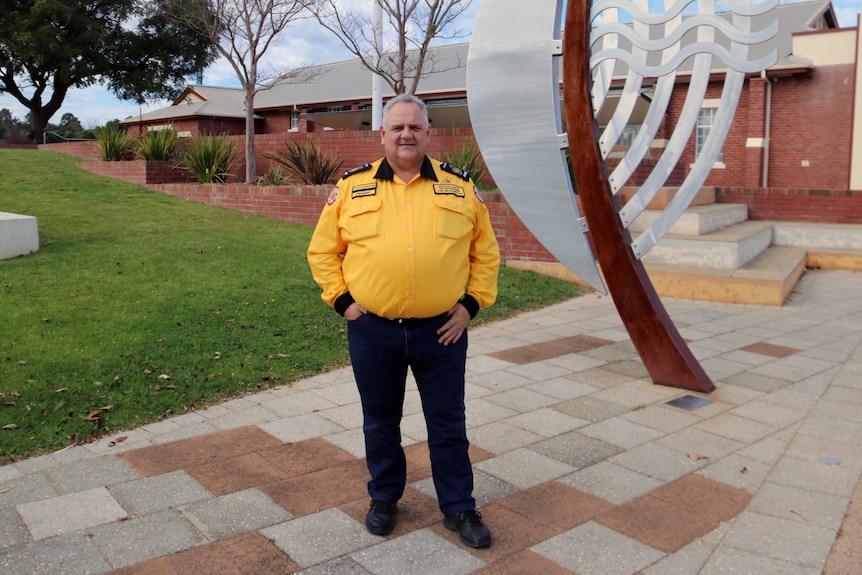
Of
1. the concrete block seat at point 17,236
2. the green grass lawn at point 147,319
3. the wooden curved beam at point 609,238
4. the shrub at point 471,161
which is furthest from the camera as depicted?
the shrub at point 471,161

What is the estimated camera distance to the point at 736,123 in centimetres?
2361

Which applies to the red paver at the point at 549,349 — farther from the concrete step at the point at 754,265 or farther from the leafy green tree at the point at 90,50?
the leafy green tree at the point at 90,50

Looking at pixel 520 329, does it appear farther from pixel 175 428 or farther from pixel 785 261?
pixel 785 261

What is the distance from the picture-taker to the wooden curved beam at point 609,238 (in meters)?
4.63

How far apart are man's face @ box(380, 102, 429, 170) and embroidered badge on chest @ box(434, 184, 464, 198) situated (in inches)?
5.5

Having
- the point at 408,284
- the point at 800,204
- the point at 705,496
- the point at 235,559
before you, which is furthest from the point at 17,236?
the point at 800,204

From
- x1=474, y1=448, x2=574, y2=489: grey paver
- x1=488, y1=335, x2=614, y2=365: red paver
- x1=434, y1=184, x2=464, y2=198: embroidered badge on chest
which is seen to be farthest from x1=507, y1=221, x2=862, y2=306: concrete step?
x1=434, y1=184, x2=464, y2=198: embroidered badge on chest

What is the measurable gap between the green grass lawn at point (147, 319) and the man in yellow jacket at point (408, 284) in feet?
6.84

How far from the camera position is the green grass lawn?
4.52 metres

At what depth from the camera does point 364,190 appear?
2.91 meters

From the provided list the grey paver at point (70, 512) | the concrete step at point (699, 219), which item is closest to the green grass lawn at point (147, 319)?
the grey paver at point (70, 512)

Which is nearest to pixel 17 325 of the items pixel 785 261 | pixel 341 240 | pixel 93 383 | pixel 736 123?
pixel 93 383

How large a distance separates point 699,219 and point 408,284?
333 inches

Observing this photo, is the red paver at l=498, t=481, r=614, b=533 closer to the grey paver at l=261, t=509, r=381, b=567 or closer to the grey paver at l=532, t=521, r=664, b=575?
the grey paver at l=532, t=521, r=664, b=575
